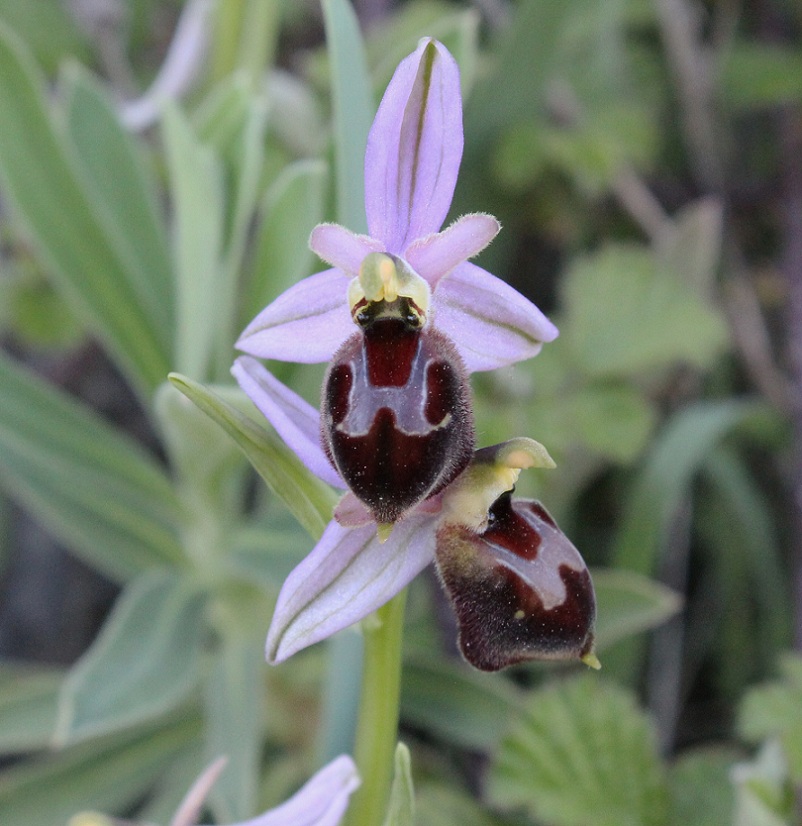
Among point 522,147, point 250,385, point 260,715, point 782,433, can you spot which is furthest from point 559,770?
point 522,147

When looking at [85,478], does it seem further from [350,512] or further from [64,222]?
[350,512]

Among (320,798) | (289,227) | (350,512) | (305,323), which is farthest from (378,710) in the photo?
(289,227)

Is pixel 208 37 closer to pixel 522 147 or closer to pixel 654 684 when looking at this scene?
pixel 522 147

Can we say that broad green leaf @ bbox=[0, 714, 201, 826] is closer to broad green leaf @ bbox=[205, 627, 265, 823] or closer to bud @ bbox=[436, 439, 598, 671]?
broad green leaf @ bbox=[205, 627, 265, 823]

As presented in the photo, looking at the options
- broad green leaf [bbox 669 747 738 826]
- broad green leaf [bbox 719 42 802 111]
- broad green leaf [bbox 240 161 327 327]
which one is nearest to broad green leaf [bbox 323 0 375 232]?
broad green leaf [bbox 240 161 327 327]

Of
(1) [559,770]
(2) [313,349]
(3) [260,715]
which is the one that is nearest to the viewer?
(2) [313,349]
